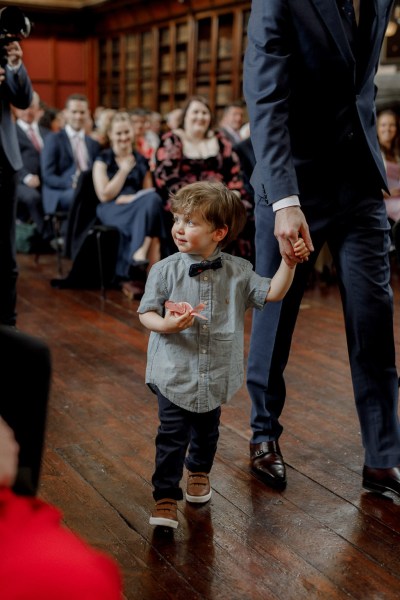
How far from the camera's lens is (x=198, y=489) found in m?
2.23

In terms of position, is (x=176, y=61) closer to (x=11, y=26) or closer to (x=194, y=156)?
(x=194, y=156)

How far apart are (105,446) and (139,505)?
472mm

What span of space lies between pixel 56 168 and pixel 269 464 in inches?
185

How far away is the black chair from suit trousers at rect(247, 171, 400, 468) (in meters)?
3.41

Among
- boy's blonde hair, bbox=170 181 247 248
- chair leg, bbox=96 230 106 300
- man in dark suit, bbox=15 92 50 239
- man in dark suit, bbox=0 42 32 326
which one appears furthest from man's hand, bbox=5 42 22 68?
man in dark suit, bbox=15 92 50 239

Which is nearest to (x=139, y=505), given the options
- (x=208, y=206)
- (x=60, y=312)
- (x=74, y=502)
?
(x=74, y=502)

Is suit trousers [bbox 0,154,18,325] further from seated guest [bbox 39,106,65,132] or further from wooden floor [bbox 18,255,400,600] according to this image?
seated guest [bbox 39,106,65,132]

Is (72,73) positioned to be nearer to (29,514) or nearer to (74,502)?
(74,502)

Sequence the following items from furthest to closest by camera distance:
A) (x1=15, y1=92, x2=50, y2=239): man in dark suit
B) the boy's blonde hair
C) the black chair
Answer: (x1=15, y1=92, x2=50, y2=239): man in dark suit
the black chair
the boy's blonde hair

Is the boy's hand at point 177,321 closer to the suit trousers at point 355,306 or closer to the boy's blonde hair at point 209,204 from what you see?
the boy's blonde hair at point 209,204

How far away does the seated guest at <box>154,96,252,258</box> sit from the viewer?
5562 mm

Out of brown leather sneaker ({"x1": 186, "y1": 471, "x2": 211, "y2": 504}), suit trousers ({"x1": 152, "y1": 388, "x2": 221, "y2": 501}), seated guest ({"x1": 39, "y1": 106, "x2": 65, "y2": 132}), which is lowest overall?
brown leather sneaker ({"x1": 186, "y1": 471, "x2": 211, "y2": 504})

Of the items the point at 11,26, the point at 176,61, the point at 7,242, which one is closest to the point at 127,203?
the point at 7,242

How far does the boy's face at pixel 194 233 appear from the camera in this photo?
6.57 ft
